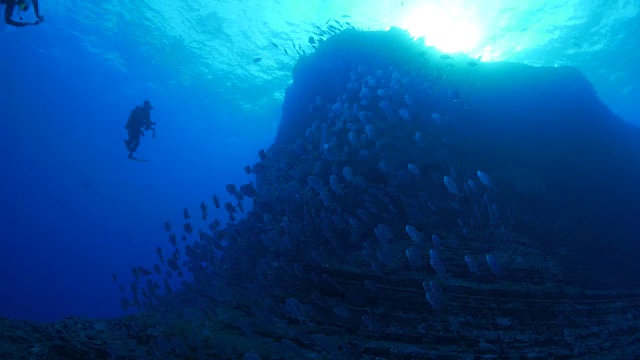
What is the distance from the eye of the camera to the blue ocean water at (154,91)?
18.9m

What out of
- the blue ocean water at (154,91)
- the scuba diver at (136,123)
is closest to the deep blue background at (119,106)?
the blue ocean water at (154,91)

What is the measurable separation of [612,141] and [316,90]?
1119 centimetres

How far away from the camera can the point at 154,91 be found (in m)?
37.2

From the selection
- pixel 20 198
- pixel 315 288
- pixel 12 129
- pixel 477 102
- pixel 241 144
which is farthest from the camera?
pixel 20 198

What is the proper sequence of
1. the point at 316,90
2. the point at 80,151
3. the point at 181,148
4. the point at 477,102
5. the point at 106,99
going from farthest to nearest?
the point at 181,148 < the point at 80,151 < the point at 106,99 < the point at 316,90 < the point at 477,102

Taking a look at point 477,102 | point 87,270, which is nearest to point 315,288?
point 477,102

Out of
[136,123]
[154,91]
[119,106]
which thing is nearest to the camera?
Answer: [136,123]

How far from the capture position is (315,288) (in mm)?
7461

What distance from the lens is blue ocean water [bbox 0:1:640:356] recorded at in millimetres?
18922

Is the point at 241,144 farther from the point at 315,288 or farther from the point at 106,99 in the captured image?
the point at 315,288

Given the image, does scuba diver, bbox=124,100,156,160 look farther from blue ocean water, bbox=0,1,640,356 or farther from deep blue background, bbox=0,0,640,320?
deep blue background, bbox=0,0,640,320

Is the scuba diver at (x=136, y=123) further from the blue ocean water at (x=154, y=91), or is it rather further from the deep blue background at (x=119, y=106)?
the deep blue background at (x=119, y=106)

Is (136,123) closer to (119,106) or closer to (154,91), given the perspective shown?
(154,91)

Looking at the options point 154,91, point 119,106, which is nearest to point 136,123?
point 154,91
